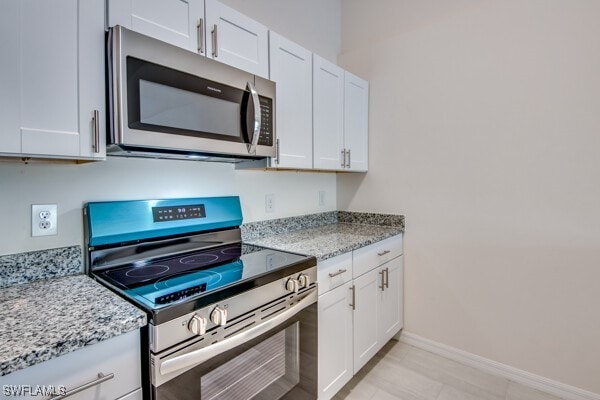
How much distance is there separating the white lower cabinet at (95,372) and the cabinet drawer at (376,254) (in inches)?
A: 47.0

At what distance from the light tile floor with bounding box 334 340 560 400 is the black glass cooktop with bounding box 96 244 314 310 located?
101cm

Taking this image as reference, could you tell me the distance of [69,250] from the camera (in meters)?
1.17

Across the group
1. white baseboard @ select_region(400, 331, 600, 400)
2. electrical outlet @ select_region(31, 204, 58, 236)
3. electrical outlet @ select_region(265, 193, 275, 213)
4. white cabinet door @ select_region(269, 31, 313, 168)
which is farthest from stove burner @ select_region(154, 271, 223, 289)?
white baseboard @ select_region(400, 331, 600, 400)

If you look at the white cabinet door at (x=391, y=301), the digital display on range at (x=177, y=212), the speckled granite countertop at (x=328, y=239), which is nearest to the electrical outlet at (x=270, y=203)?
the speckled granite countertop at (x=328, y=239)

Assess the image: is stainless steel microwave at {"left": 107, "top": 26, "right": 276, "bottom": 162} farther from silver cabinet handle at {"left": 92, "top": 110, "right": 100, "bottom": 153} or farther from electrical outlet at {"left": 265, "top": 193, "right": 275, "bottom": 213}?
electrical outlet at {"left": 265, "top": 193, "right": 275, "bottom": 213}

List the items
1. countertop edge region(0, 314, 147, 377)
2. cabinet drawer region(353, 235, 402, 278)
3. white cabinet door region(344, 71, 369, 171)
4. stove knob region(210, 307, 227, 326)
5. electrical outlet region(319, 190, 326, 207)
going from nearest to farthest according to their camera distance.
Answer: countertop edge region(0, 314, 147, 377) < stove knob region(210, 307, 227, 326) < cabinet drawer region(353, 235, 402, 278) < white cabinet door region(344, 71, 369, 171) < electrical outlet region(319, 190, 326, 207)

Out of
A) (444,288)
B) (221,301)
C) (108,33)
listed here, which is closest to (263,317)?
(221,301)

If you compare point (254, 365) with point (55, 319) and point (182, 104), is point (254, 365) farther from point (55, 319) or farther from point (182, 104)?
point (182, 104)

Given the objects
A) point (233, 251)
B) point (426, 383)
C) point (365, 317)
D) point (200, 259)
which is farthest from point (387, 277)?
point (200, 259)

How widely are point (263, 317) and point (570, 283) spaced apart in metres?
1.73

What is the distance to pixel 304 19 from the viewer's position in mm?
2322

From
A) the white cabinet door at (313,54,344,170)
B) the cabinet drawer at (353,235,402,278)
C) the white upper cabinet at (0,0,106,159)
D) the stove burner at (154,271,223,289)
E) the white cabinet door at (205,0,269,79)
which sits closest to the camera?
the white upper cabinet at (0,0,106,159)

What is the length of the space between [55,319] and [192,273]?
0.48 metres

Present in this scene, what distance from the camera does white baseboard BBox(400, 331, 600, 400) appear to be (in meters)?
1.67
